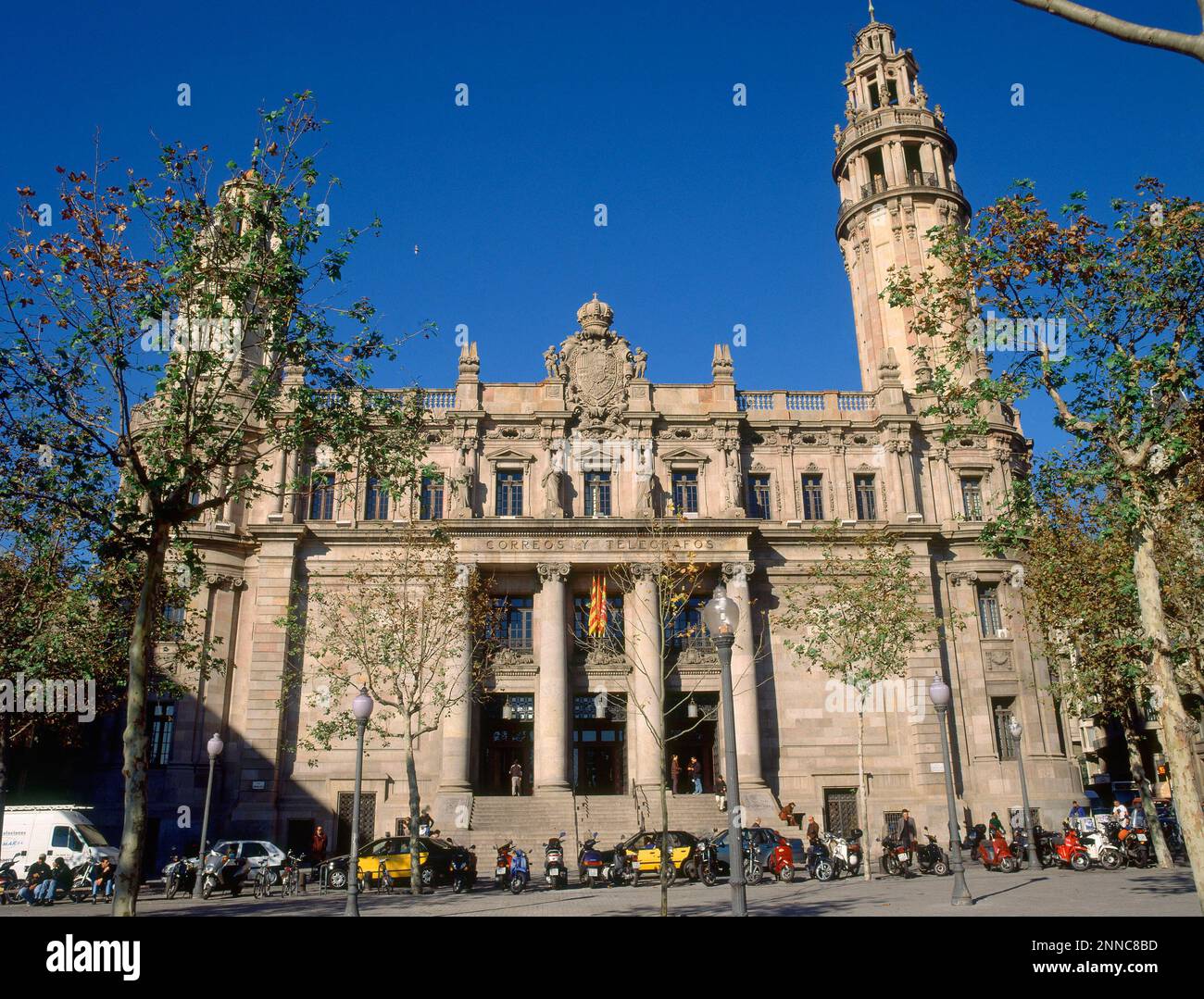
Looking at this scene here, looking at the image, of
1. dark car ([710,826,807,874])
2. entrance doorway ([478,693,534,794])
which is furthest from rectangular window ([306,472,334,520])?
dark car ([710,826,807,874])

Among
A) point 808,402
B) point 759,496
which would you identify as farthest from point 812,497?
point 808,402

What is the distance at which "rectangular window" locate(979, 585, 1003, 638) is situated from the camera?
41906 millimetres

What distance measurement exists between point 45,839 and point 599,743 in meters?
20.6

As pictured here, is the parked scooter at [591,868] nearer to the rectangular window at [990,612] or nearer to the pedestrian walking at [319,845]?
the pedestrian walking at [319,845]

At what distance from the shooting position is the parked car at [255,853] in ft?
99.0

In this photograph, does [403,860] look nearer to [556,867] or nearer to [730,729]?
[556,867]

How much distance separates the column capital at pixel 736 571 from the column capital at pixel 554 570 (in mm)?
6760

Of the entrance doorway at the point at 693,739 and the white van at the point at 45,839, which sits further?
the entrance doorway at the point at 693,739

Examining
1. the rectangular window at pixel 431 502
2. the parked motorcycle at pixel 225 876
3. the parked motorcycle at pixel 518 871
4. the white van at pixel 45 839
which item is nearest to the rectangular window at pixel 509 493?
the rectangular window at pixel 431 502

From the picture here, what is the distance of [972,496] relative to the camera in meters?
44.1

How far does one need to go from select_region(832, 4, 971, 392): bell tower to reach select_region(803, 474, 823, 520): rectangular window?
7.62 m
